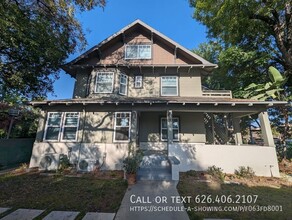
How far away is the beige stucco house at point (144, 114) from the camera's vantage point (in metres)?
8.85

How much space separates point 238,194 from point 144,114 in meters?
7.19

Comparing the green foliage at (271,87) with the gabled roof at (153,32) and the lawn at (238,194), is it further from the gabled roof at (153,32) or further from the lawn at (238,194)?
the lawn at (238,194)

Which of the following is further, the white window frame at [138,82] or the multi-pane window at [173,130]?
the white window frame at [138,82]

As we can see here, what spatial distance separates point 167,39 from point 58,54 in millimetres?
7898

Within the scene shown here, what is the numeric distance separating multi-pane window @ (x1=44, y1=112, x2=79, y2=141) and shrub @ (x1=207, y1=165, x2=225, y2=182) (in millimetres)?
8188

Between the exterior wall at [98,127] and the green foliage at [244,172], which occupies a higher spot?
the exterior wall at [98,127]

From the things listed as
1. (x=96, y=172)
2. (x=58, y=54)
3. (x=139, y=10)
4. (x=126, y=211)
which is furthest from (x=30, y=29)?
(x=126, y=211)

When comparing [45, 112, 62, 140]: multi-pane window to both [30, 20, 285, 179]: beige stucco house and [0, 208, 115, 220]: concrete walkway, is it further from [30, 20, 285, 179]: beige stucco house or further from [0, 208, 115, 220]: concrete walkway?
[0, 208, 115, 220]: concrete walkway

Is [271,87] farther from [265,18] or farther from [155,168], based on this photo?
[155,168]

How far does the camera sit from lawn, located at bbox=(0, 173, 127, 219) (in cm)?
503

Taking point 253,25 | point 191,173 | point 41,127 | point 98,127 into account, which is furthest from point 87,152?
point 253,25

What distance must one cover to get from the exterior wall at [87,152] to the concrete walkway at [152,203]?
9.17 feet

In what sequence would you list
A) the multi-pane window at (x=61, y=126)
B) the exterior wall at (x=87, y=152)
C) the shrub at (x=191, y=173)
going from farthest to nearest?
1. the multi-pane window at (x=61, y=126)
2. the exterior wall at (x=87, y=152)
3. the shrub at (x=191, y=173)

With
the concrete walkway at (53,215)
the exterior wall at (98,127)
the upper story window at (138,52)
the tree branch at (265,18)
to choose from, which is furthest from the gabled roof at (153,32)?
the concrete walkway at (53,215)
